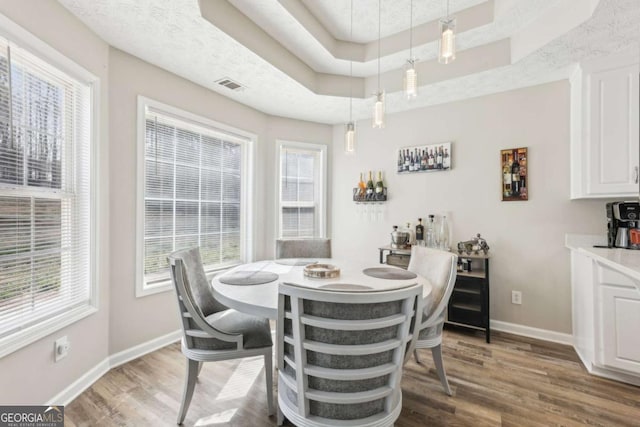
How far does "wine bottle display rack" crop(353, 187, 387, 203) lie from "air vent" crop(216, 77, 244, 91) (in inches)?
73.4

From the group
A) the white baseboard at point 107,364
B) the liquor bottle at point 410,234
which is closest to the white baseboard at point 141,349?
the white baseboard at point 107,364

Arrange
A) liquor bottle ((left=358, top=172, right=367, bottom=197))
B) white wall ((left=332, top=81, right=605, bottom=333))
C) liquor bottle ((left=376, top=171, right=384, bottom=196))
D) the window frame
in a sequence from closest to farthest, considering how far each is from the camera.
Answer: the window frame, white wall ((left=332, top=81, right=605, bottom=333)), liquor bottle ((left=376, top=171, right=384, bottom=196)), liquor bottle ((left=358, top=172, right=367, bottom=197))

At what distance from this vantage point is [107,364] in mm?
2182

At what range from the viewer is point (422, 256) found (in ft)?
7.22

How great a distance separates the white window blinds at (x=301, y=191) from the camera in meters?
3.91

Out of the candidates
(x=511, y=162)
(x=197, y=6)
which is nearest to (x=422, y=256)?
(x=511, y=162)

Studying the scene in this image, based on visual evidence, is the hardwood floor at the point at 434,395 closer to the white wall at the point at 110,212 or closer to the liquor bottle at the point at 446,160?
the white wall at the point at 110,212

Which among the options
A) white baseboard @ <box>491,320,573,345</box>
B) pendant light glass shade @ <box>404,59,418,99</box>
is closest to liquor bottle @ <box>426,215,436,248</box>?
white baseboard @ <box>491,320,573,345</box>

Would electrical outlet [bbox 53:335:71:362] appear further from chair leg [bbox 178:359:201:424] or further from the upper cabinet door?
the upper cabinet door

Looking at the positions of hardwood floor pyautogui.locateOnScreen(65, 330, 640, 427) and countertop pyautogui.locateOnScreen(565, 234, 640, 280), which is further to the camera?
hardwood floor pyautogui.locateOnScreen(65, 330, 640, 427)

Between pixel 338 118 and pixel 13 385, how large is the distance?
3690 millimetres

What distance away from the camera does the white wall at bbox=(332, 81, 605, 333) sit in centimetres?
269

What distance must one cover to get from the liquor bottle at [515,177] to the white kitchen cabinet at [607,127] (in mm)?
481

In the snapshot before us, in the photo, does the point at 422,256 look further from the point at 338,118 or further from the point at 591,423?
the point at 338,118
